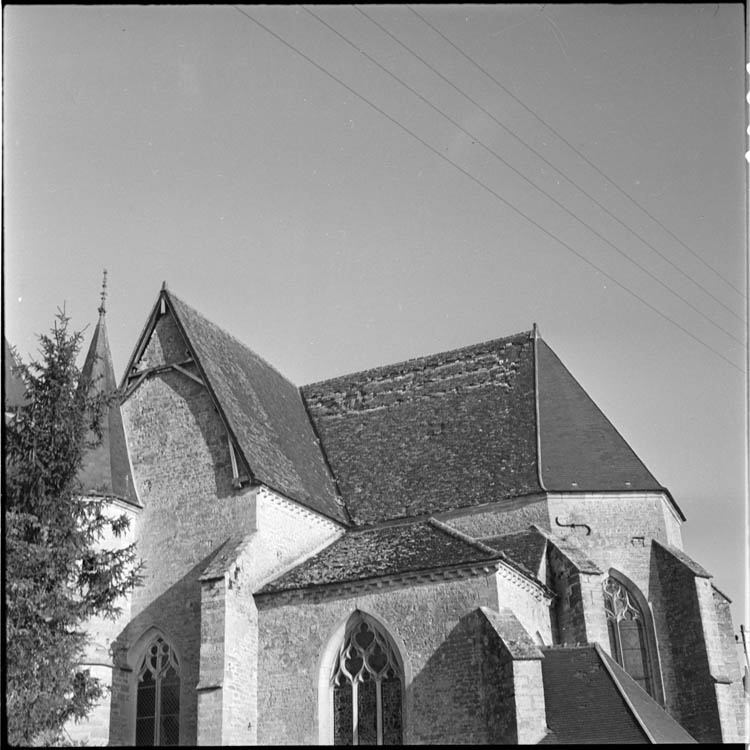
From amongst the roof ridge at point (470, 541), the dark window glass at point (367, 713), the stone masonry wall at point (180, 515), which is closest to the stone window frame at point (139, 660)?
the stone masonry wall at point (180, 515)

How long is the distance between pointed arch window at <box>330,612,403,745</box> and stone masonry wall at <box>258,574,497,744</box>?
1.13 ft

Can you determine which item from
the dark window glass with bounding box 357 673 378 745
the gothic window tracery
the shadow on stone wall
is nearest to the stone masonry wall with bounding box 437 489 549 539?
the gothic window tracery

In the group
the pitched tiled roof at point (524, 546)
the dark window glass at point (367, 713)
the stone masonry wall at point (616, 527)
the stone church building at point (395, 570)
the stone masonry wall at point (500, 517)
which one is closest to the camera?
the stone church building at point (395, 570)

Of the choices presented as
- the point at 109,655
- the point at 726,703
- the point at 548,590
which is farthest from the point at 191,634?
the point at 726,703

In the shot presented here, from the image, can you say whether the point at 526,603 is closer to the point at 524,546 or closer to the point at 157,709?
the point at 524,546

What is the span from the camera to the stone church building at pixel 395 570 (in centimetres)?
1688

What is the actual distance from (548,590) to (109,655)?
929 cm

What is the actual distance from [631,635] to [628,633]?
0.27ft

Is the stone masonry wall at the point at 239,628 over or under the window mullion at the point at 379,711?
over

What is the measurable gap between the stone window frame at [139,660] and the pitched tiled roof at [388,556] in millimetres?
2243

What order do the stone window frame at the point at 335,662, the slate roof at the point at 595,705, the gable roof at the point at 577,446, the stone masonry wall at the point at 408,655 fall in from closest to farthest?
the slate roof at the point at 595,705 → the stone masonry wall at the point at 408,655 → the stone window frame at the point at 335,662 → the gable roof at the point at 577,446

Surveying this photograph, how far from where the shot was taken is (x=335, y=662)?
18.2 meters

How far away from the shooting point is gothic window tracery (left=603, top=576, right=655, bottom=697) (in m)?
20.7

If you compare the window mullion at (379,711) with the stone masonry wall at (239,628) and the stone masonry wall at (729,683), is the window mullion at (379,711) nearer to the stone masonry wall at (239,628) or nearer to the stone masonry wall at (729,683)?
the stone masonry wall at (239,628)
